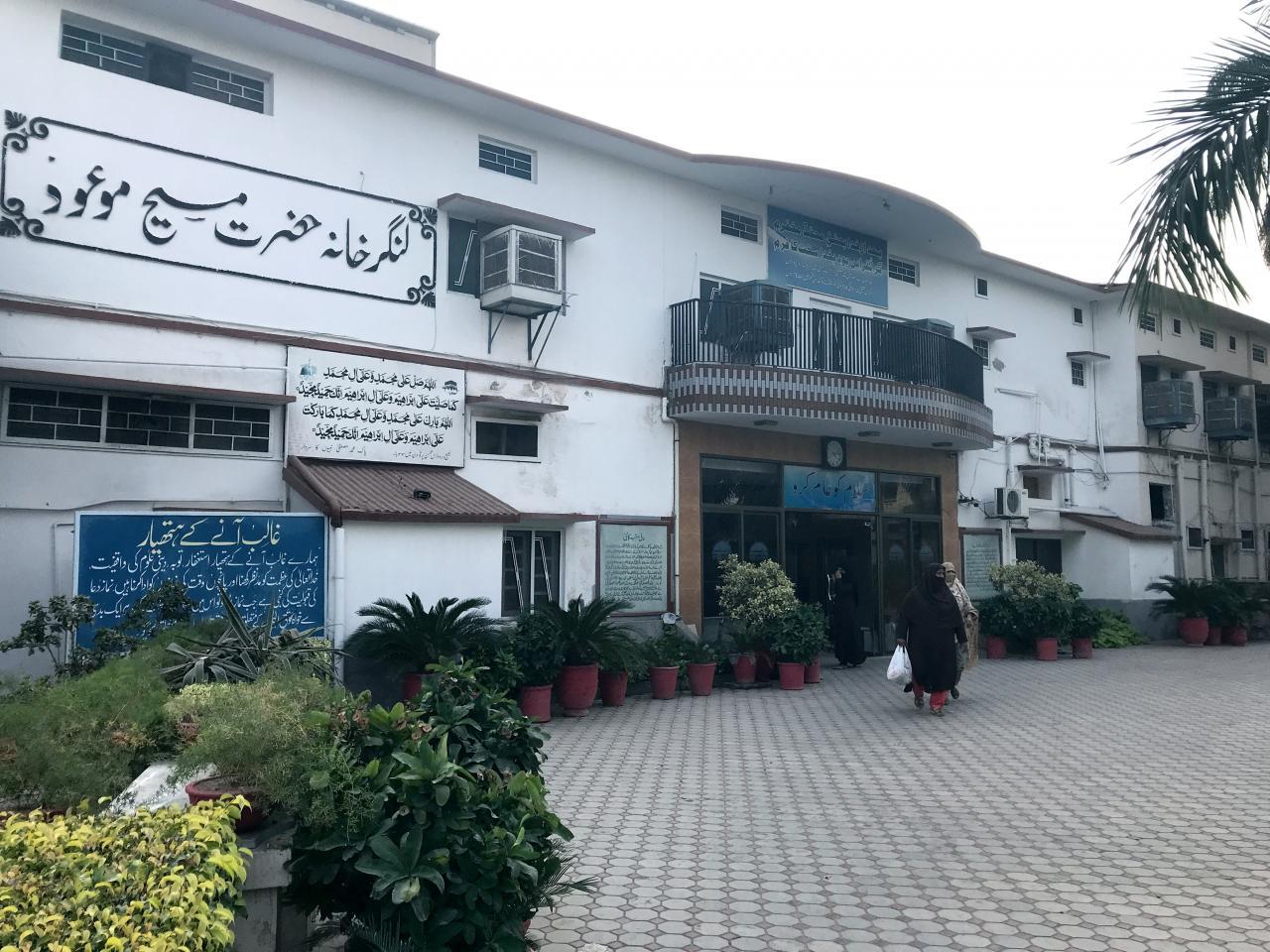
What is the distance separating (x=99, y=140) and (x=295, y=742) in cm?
847

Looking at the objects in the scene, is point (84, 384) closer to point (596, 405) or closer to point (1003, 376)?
point (596, 405)

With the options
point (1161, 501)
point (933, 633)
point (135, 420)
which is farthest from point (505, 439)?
point (1161, 501)

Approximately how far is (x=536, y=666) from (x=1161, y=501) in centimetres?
1878

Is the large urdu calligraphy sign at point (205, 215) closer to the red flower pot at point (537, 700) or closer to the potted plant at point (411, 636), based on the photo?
the potted plant at point (411, 636)

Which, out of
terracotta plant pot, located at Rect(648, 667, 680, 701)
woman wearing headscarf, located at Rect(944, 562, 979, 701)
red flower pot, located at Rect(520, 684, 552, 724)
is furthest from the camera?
terracotta plant pot, located at Rect(648, 667, 680, 701)

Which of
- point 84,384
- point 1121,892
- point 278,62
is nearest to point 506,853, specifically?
point 1121,892

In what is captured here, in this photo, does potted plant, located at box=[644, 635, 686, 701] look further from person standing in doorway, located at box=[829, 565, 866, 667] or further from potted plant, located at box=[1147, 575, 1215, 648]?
potted plant, located at box=[1147, 575, 1215, 648]

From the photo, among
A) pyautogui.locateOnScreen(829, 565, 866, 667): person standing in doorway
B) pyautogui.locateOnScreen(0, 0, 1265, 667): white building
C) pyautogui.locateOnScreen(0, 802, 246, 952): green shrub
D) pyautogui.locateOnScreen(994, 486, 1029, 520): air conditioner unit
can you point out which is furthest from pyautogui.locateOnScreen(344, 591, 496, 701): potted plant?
pyautogui.locateOnScreen(994, 486, 1029, 520): air conditioner unit

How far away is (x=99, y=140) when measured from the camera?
9.87 meters

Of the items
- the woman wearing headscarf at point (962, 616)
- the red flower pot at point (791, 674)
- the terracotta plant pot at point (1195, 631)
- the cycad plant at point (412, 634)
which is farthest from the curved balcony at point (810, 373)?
the terracotta plant pot at point (1195, 631)

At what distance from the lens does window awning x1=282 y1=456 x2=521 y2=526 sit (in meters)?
10.1

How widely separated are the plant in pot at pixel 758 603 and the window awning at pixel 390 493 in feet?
12.6

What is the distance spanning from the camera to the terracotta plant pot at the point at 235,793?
382 centimetres

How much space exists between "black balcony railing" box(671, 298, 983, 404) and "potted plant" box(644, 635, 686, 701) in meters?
4.27
